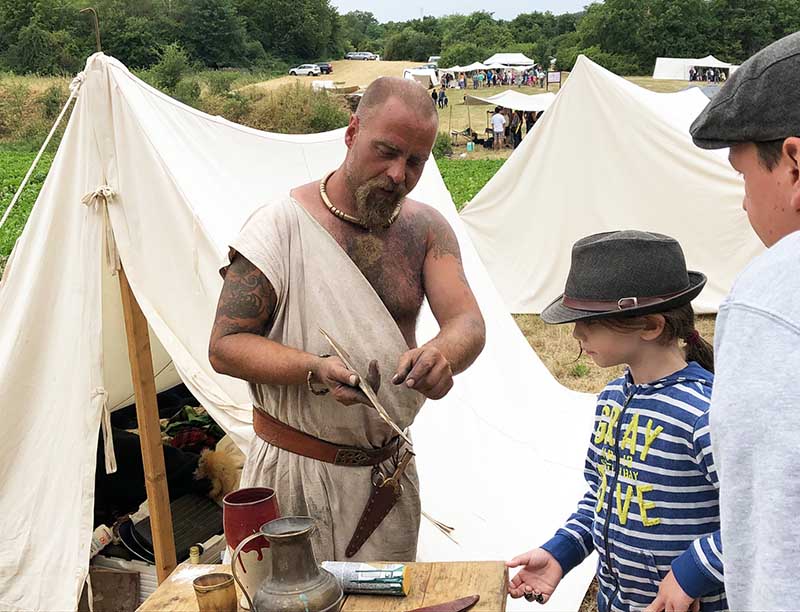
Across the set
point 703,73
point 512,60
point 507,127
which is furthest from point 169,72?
point 703,73

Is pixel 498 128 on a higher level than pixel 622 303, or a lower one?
lower

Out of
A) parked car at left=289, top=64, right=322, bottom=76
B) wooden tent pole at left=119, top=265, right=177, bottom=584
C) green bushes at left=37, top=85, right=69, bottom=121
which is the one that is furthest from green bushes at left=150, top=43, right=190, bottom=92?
wooden tent pole at left=119, top=265, right=177, bottom=584

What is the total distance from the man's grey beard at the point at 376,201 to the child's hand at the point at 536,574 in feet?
2.90

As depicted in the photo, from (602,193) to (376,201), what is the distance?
6.43 m

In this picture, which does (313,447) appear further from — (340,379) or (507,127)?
(507,127)

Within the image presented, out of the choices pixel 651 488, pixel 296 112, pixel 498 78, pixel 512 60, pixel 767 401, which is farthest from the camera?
pixel 512 60

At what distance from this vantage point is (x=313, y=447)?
2.14 metres

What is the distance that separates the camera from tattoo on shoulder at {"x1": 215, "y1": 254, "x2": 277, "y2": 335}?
2051 mm

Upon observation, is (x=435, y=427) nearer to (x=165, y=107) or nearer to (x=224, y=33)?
(x=165, y=107)

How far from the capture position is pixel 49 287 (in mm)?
3449

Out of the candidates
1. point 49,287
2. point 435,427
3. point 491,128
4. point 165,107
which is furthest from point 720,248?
point 491,128

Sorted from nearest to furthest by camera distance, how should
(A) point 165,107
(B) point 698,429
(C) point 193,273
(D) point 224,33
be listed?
(B) point 698,429, (C) point 193,273, (A) point 165,107, (D) point 224,33

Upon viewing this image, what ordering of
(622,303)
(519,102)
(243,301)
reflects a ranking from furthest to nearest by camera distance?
(519,102), (243,301), (622,303)

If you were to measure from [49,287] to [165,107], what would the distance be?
3.03 feet
